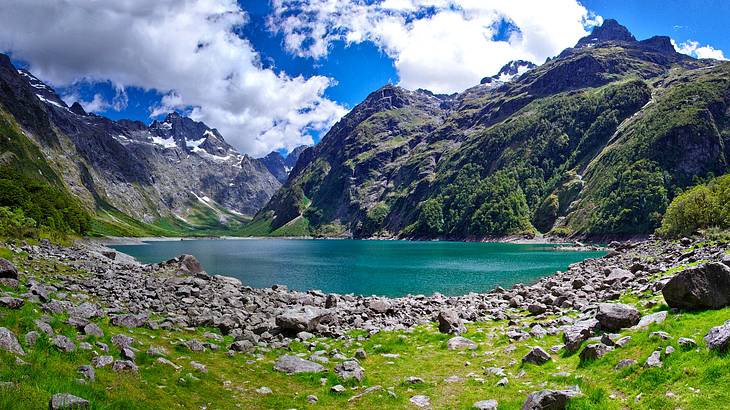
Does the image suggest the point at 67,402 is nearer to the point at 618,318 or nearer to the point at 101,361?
the point at 101,361

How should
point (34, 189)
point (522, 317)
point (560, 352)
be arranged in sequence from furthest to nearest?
point (34, 189) → point (522, 317) → point (560, 352)

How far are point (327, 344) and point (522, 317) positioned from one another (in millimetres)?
15065

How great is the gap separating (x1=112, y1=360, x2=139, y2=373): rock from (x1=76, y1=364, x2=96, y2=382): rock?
5.14 ft

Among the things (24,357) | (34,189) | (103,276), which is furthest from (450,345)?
(34,189)

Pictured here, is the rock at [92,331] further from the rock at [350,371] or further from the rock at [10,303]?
the rock at [350,371]

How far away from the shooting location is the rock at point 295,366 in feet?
65.8

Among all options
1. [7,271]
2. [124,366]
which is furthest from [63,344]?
[7,271]

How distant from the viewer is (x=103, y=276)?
48844mm

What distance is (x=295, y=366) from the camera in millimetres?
20406

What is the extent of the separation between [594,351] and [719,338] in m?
4.65

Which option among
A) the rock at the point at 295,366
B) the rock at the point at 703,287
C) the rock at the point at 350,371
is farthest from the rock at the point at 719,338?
the rock at the point at 295,366

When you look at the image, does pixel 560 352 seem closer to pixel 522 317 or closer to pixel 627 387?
pixel 627 387

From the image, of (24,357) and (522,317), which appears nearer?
(24,357)

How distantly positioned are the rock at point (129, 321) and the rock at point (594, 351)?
23627 millimetres
